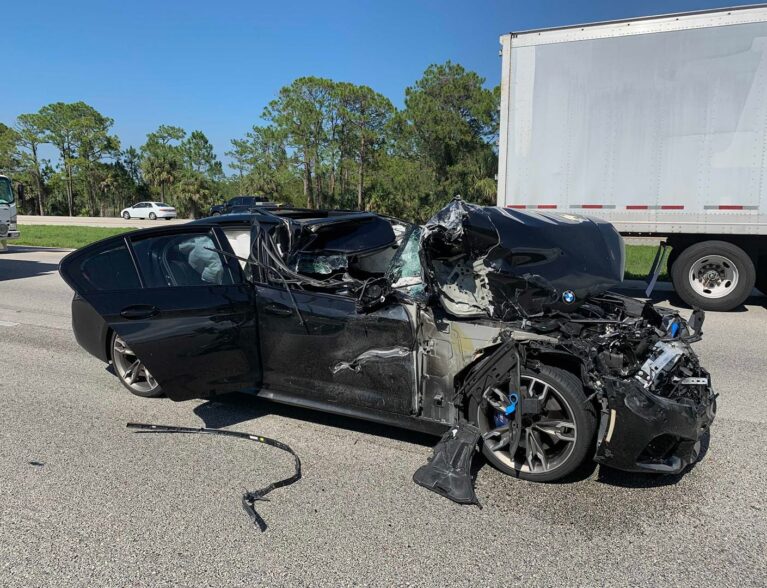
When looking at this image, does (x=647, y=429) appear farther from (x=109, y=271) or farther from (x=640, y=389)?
(x=109, y=271)

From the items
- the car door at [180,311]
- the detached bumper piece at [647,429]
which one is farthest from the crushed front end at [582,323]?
the car door at [180,311]

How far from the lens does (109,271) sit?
427 cm

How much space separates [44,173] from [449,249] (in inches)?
2827

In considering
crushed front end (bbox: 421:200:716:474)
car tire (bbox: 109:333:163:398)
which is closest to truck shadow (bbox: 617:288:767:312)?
crushed front end (bbox: 421:200:716:474)

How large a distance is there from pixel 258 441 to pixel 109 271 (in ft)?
5.58

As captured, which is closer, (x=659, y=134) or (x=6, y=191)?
(x=659, y=134)

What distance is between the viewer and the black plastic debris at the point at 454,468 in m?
3.24

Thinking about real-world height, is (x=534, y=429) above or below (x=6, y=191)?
below

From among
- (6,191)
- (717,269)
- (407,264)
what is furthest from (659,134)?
(6,191)

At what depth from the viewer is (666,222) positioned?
30.3ft

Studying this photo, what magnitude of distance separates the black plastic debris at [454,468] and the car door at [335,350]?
36 cm

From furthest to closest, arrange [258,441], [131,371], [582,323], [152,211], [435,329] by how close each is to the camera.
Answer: [152,211], [131,371], [258,441], [435,329], [582,323]

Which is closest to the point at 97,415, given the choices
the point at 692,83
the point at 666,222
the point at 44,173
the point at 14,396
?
the point at 14,396

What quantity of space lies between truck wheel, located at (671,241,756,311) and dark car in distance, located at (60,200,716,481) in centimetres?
595
